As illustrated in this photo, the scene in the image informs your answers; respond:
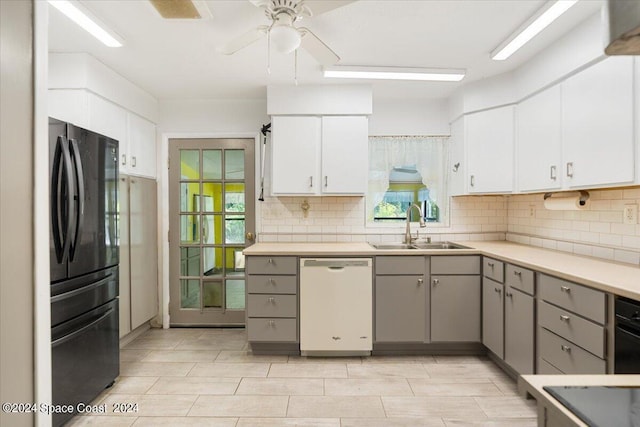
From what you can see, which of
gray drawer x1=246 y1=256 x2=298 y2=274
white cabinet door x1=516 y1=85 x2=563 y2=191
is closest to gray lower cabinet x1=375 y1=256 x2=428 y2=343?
gray drawer x1=246 y1=256 x2=298 y2=274

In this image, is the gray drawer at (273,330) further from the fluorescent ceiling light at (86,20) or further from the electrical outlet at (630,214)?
the electrical outlet at (630,214)

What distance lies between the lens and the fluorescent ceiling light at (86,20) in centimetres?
199

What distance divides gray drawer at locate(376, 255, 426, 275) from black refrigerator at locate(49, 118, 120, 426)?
2.12 metres

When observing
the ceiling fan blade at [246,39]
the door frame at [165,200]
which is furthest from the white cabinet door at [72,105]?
the ceiling fan blade at [246,39]

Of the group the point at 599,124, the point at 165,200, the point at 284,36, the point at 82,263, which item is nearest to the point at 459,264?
the point at 599,124

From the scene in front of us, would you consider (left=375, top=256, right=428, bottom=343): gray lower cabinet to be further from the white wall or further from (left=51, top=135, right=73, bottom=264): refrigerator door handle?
(left=51, top=135, right=73, bottom=264): refrigerator door handle

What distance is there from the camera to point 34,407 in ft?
2.94

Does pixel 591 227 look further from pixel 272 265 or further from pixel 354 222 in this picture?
pixel 272 265

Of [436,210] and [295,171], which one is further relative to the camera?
[436,210]

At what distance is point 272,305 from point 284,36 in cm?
218

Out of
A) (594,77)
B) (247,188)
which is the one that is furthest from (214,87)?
(594,77)

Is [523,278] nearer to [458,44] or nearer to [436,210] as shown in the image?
[436,210]

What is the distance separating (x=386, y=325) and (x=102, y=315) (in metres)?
2.21

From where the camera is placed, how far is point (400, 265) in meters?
3.06
